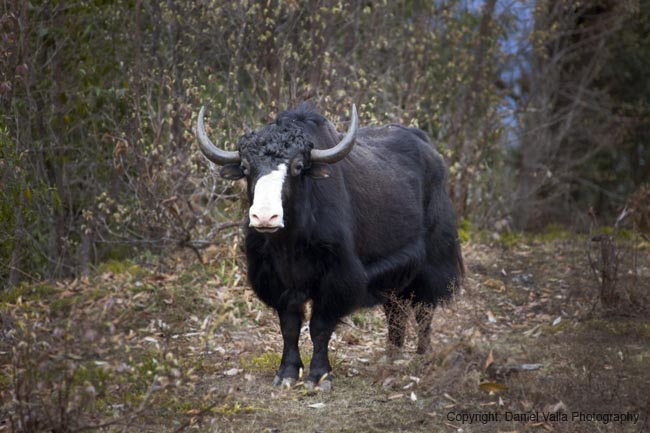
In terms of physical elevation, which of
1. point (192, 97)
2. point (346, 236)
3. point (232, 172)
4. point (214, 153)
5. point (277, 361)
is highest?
point (192, 97)

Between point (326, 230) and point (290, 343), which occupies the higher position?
point (326, 230)

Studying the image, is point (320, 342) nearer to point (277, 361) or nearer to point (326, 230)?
point (277, 361)

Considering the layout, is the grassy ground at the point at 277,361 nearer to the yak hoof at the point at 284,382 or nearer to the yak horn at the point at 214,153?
the yak hoof at the point at 284,382

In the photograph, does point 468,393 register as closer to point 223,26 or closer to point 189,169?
point 189,169

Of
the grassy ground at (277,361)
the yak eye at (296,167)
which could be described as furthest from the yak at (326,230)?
the grassy ground at (277,361)

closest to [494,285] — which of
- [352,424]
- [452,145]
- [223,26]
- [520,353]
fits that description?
[520,353]

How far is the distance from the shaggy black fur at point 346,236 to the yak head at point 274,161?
0.01 meters

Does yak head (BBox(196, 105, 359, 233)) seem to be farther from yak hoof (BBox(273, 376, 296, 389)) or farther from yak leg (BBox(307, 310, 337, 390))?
yak hoof (BBox(273, 376, 296, 389))

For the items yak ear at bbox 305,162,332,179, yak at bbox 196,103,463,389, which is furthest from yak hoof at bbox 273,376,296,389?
yak ear at bbox 305,162,332,179

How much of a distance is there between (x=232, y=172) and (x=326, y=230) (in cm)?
81

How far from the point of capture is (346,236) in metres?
6.77

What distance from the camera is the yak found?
6.33 m

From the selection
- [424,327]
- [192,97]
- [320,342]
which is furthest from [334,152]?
[192,97]

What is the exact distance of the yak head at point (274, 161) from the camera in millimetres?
5879
